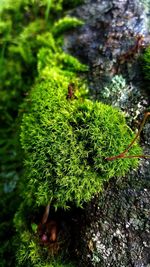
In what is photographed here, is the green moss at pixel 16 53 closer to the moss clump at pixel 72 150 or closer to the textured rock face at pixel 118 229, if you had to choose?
the moss clump at pixel 72 150

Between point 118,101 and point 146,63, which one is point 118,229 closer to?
point 118,101

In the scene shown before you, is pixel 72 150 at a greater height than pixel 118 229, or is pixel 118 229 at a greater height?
pixel 72 150

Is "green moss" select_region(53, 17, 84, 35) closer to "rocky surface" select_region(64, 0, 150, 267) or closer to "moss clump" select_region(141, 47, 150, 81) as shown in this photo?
"rocky surface" select_region(64, 0, 150, 267)

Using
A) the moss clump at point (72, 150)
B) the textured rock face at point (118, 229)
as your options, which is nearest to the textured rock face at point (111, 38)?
the moss clump at point (72, 150)

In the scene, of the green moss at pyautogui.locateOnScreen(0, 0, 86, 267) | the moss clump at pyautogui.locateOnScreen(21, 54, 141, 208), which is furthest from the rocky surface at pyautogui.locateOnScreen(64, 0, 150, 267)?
the green moss at pyautogui.locateOnScreen(0, 0, 86, 267)

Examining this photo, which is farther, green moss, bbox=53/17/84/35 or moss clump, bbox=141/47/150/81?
green moss, bbox=53/17/84/35

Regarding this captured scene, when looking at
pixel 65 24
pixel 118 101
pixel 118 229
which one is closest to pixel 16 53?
pixel 65 24

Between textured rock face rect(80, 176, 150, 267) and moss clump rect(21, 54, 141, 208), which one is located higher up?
moss clump rect(21, 54, 141, 208)
